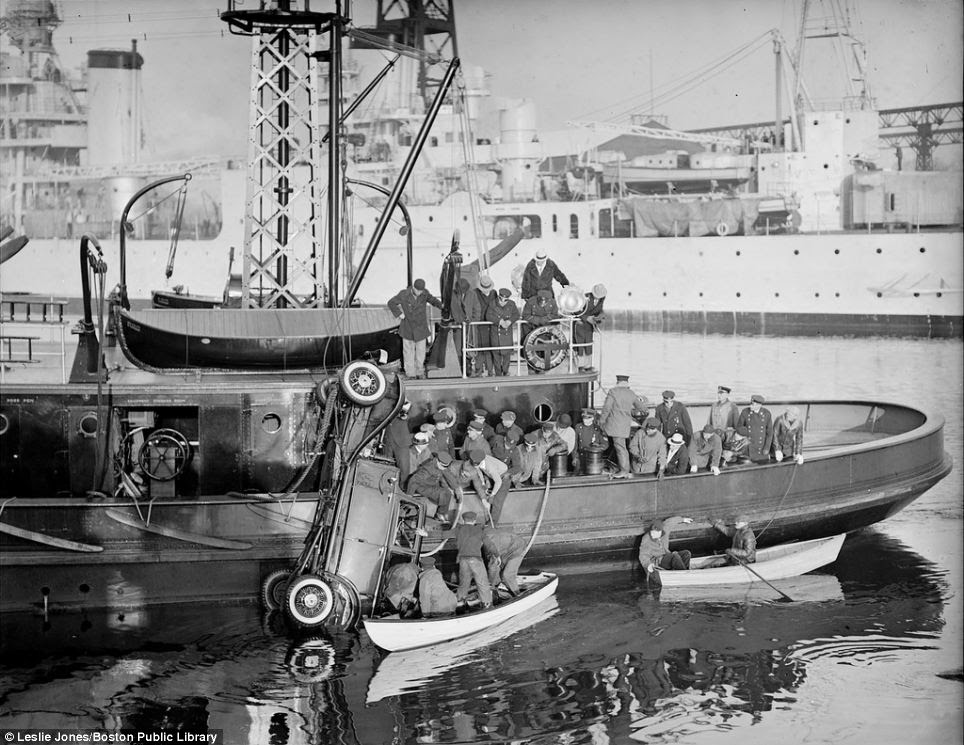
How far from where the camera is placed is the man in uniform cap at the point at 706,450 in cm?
1591

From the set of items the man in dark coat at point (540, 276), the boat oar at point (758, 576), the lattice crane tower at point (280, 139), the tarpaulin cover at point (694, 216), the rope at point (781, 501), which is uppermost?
the tarpaulin cover at point (694, 216)

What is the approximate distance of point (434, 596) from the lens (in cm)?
1300

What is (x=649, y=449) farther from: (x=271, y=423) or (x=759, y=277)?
(x=759, y=277)

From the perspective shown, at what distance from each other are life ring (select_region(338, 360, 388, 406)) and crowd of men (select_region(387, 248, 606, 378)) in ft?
7.58

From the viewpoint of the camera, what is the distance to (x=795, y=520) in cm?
1644

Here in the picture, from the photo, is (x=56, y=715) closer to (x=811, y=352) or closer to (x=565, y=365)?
(x=565, y=365)

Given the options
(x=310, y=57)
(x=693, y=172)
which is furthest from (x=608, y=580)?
(x=693, y=172)

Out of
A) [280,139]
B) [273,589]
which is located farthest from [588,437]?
[280,139]

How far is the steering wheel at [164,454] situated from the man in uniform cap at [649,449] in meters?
6.00

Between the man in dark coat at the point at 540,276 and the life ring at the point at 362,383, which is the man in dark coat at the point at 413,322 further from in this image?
the life ring at the point at 362,383

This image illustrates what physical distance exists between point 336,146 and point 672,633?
311 inches

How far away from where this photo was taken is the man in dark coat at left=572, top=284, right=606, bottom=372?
1628 centimetres

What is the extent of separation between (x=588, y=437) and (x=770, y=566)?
3046 millimetres

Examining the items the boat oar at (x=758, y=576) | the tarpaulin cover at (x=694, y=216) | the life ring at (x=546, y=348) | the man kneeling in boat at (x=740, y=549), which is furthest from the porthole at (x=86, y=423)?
the tarpaulin cover at (x=694, y=216)
